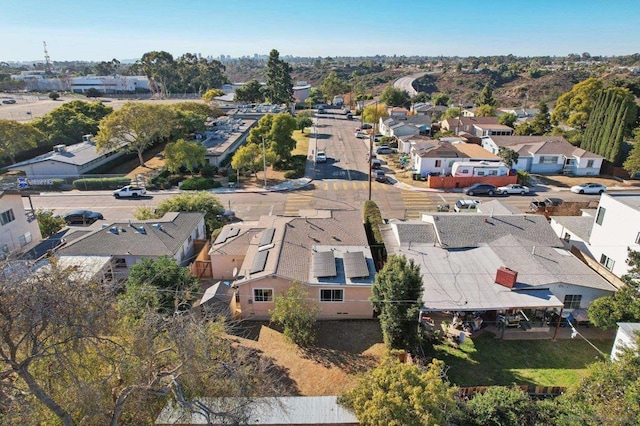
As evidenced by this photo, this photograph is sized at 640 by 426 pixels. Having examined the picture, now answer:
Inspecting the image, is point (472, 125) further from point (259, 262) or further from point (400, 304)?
point (400, 304)

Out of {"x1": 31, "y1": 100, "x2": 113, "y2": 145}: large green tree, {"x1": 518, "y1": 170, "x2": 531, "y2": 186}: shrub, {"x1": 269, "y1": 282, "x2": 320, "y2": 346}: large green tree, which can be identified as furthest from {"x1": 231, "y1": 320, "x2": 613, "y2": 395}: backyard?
{"x1": 31, "y1": 100, "x2": 113, "y2": 145}: large green tree

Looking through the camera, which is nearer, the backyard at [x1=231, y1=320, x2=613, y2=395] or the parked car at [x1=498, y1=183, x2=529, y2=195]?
the backyard at [x1=231, y1=320, x2=613, y2=395]

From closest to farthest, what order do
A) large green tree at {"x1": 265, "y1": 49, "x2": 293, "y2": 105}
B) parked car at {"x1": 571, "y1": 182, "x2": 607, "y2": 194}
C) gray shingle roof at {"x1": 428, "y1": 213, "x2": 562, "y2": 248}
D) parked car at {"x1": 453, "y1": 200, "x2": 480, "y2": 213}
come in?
gray shingle roof at {"x1": 428, "y1": 213, "x2": 562, "y2": 248}, parked car at {"x1": 453, "y1": 200, "x2": 480, "y2": 213}, parked car at {"x1": 571, "y1": 182, "x2": 607, "y2": 194}, large green tree at {"x1": 265, "y1": 49, "x2": 293, "y2": 105}

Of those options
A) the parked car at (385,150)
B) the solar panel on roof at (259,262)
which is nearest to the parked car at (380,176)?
the parked car at (385,150)

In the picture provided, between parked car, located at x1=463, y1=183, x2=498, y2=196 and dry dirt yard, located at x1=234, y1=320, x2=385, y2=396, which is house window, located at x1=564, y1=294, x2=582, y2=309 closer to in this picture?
dry dirt yard, located at x1=234, y1=320, x2=385, y2=396

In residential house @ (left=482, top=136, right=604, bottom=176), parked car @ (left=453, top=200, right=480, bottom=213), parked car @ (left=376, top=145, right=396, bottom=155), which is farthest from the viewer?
parked car @ (left=376, top=145, right=396, bottom=155)

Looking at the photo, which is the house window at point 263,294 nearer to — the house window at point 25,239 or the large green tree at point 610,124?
the house window at point 25,239

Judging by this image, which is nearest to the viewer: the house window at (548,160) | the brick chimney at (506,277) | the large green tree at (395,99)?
the brick chimney at (506,277)

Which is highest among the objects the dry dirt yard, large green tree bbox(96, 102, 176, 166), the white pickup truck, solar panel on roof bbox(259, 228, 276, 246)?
large green tree bbox(96, 102, 176, 166)
